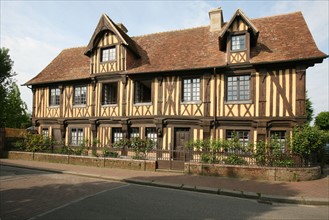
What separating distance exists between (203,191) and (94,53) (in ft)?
38.6

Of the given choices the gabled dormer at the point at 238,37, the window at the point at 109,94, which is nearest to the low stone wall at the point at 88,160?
the window at the point at 109,94

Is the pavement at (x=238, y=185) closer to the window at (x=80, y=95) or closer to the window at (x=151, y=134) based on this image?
the window at (x=151, y=134)

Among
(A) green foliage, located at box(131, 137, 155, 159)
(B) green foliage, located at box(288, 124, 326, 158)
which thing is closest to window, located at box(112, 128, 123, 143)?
(A) green foliage, located at box(131, 137, 155, 159)

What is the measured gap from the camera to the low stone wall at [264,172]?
32.3 feet

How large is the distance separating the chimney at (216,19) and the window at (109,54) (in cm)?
650

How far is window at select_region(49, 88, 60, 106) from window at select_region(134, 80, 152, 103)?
6196 millimetres

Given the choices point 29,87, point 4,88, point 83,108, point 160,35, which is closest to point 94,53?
point 83,108

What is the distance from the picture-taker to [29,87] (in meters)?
18.8

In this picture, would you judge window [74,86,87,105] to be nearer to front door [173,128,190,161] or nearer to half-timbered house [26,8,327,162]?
half-timbered house [26,8,327,162]

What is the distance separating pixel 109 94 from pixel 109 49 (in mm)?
2942

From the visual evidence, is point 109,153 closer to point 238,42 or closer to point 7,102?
point 238,42

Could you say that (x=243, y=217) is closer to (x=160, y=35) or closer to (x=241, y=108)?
(x=241, y=108)

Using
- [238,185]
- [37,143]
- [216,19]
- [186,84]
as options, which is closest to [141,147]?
[186,84]

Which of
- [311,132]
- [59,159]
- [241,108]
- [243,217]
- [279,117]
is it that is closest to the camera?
[243,217]
